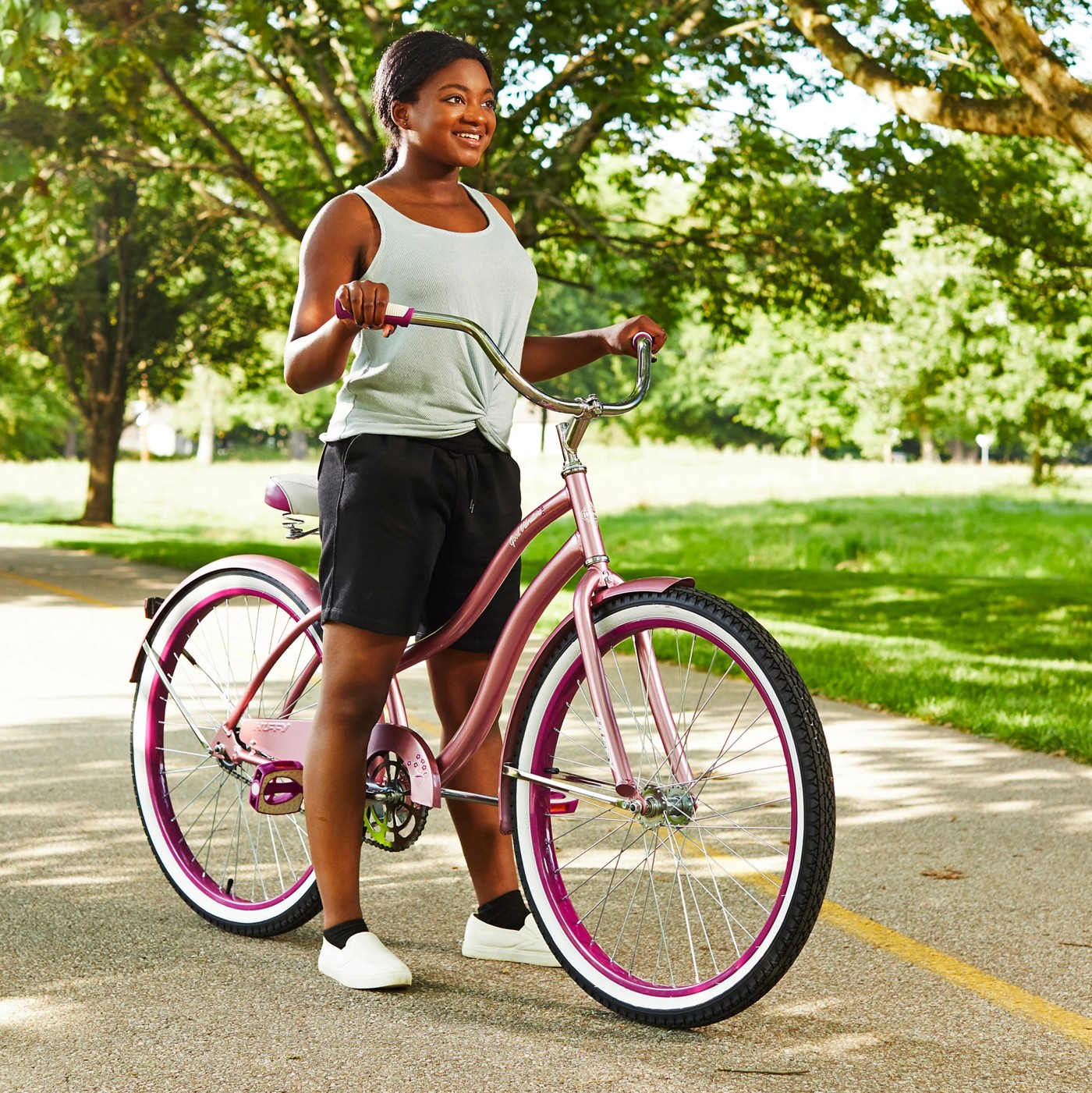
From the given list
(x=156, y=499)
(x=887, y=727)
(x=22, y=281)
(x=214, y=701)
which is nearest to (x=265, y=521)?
(x=22, y=281)

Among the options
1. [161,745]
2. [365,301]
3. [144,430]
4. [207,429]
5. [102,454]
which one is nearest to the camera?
[365,301]

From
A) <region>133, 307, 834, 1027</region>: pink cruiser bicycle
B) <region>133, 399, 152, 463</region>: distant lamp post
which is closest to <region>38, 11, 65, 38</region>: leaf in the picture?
<region>133, 307, 834, 1027</region>: pink cruiser bicycle

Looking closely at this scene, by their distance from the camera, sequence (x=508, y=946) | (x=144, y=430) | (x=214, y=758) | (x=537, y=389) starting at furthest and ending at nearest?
(x=144, y=430), (x=214, y=758), (x=508, y=946), (x=537, y=389)

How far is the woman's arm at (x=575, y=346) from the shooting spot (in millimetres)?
3609

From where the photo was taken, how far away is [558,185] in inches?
514

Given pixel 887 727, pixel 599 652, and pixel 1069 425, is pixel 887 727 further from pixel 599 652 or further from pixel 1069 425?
pixel 1069 425

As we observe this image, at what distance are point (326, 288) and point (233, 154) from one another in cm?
1272

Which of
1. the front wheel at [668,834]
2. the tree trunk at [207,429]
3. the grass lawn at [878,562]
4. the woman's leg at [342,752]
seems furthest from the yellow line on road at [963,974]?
the tree trunk at [207,429]

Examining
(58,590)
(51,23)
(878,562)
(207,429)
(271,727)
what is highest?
(51,23)

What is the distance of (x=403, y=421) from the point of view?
3428 mm

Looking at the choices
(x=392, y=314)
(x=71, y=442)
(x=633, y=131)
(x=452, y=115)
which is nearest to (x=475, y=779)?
(x=392, y=314)

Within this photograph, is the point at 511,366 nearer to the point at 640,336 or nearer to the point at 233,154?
the point at 640,336

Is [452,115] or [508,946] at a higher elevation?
[452,115]

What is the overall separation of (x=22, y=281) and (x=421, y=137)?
21741 mm
